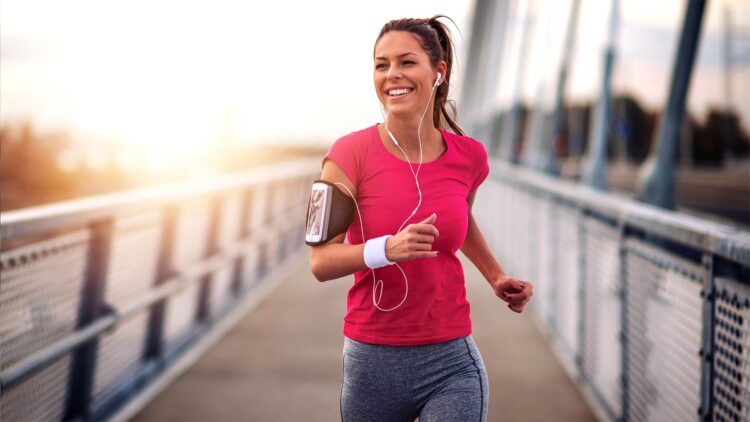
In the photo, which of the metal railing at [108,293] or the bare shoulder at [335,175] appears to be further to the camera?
the metal railing at [108,293]

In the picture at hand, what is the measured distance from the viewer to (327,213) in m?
1.90

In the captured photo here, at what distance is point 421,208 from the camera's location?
2.00 metres

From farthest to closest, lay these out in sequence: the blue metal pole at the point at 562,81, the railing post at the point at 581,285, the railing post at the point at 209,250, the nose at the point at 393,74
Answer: the blue metal pole at the point at 562,81 → the railing post at the point at 209,250 → the railing post at the point at 581,285 → the nose at the point at 393,74

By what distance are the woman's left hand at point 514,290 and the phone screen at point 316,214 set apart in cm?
53

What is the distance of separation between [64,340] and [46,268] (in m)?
0.36

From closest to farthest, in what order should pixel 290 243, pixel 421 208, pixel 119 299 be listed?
pixel 421 208, pixel 119 299, pixel 290 243

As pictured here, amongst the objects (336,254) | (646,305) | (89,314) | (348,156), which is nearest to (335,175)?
(348,156)

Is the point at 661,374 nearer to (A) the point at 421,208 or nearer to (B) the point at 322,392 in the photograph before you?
(A) the point at 421,208

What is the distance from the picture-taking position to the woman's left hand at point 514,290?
7.00 ft

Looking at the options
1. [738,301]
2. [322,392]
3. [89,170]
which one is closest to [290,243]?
[322,392]

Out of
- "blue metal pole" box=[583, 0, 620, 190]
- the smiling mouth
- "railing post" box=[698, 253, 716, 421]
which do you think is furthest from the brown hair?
"blue metal pole" box=[583, 0, 620, 190]

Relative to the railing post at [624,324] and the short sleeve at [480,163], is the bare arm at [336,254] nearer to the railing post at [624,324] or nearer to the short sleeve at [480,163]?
Answer: the short sleeve at [480,163]

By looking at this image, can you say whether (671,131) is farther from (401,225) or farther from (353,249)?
(353,249)

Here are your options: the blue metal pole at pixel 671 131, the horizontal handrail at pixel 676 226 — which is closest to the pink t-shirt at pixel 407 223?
the horizontal handrail at pixel 676 226
